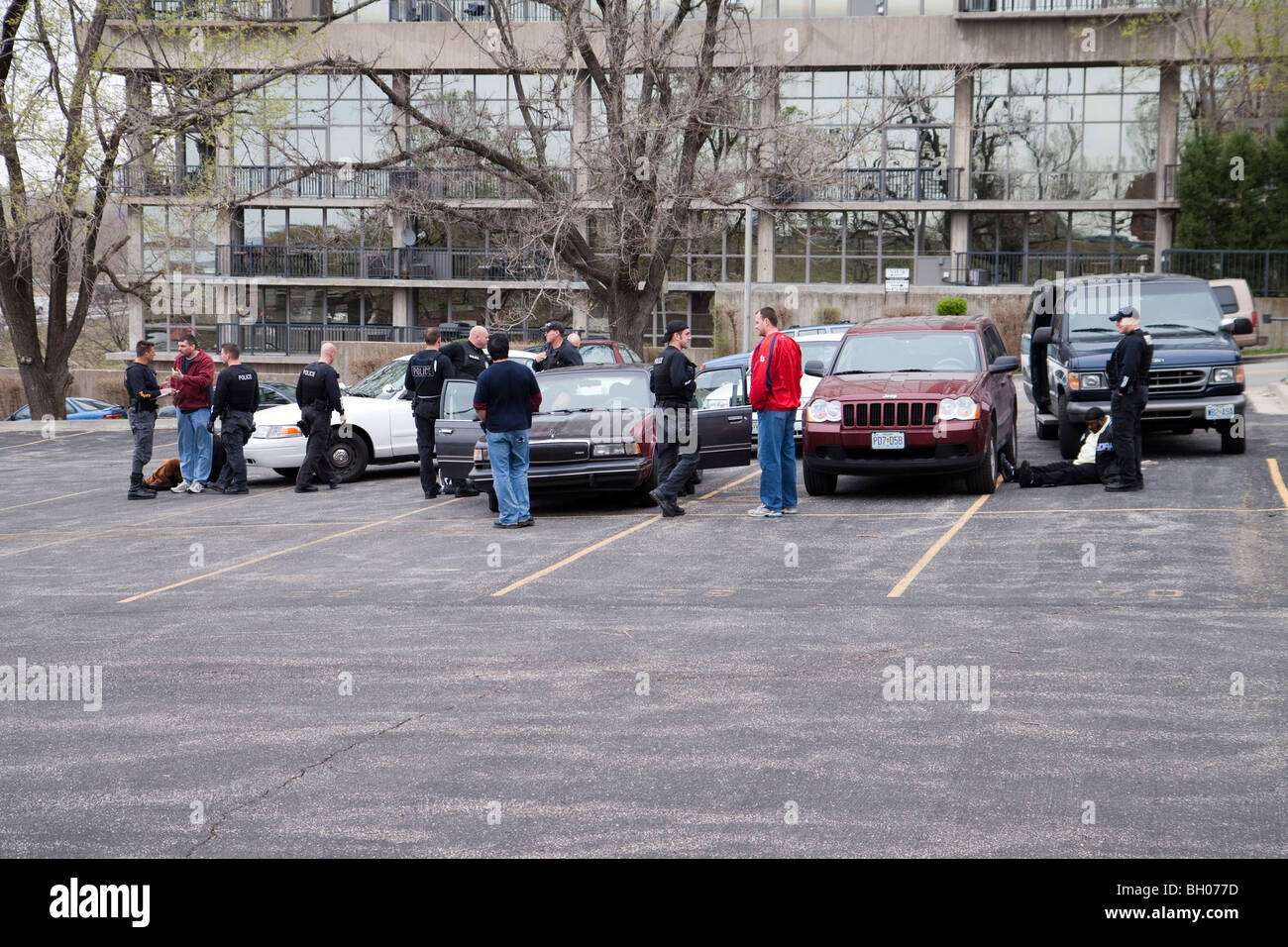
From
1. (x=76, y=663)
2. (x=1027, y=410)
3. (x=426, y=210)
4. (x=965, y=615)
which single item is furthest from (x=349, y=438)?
(x=1027, y=410)

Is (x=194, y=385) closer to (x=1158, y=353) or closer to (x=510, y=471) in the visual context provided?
(x=510, y=471)

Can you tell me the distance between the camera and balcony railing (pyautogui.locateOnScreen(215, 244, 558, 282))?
1982 inches

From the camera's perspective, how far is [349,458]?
758 inches

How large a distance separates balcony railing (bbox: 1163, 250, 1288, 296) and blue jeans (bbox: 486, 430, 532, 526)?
91.7ft

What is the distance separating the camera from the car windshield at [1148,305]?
17.5 m

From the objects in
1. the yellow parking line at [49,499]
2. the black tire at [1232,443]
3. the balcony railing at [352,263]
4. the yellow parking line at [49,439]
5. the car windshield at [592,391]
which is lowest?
the yellow parking line at [49,499]

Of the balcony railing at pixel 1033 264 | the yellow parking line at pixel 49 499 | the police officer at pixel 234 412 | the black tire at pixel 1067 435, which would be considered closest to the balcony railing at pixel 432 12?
the balcony railing at pixel 1033 264

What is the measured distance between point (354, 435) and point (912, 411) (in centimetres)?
841

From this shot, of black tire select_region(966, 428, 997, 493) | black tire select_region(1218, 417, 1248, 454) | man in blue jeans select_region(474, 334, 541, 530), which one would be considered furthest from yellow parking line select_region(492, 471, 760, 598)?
black tire select_region(1218, 417, 1248, 454)

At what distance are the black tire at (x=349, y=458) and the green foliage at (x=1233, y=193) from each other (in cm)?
2722

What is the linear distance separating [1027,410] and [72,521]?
1735 cm

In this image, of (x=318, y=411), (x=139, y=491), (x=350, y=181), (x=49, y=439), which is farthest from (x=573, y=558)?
(x=49, y=439)

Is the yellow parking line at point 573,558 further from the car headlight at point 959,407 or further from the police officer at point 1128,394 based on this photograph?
the police officer at point 1128,394

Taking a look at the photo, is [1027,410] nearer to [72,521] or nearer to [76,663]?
[72,521]
